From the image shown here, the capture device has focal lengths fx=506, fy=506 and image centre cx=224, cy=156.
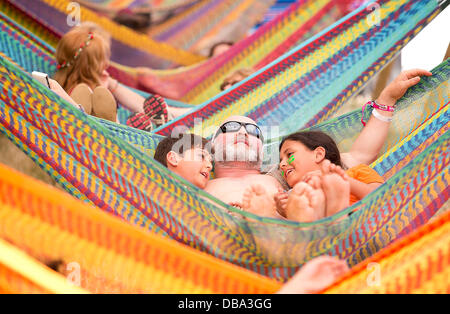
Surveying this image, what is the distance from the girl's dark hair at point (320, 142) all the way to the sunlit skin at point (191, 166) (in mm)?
217

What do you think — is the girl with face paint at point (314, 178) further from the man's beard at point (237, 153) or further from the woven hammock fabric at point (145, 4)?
the woven hammock fabric at point (145, 4)

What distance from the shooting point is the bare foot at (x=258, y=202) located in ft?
3.07

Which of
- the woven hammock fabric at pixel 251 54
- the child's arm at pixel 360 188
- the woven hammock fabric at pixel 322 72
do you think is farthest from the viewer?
the woven hammock fabric at pixel 251 54

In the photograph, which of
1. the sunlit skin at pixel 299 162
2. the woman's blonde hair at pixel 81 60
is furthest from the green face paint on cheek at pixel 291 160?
the woman's blonde hair at pixel 81 60

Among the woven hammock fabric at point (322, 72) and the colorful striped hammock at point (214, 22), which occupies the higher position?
the colorful striped hammock at point (214, 22)

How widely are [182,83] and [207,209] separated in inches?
57.5

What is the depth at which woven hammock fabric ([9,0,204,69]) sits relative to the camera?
83.8 inches

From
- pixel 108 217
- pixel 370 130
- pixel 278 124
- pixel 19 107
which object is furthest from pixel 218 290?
pixel 278 124

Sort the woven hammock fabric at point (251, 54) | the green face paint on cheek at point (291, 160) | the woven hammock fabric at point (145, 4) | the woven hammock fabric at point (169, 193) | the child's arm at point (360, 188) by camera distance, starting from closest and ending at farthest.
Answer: the woven hammock fabric at point (169, 193)
the child's arm at point (360, 188)
the green face paint on cheek at point (291, 160)
the woven hammock fabric at point (251, 54)
the woven hammock fabric at point (145, 4)

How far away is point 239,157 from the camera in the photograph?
1211 millimetres

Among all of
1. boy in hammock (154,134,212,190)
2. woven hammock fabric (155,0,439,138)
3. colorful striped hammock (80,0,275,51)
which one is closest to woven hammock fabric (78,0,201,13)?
colorful striped hammock (80,0,275,51)

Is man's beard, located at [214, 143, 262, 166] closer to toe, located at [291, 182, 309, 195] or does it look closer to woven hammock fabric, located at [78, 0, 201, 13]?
toe, located at [291, 182, 309, 195]

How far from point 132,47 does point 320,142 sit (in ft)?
5.06
